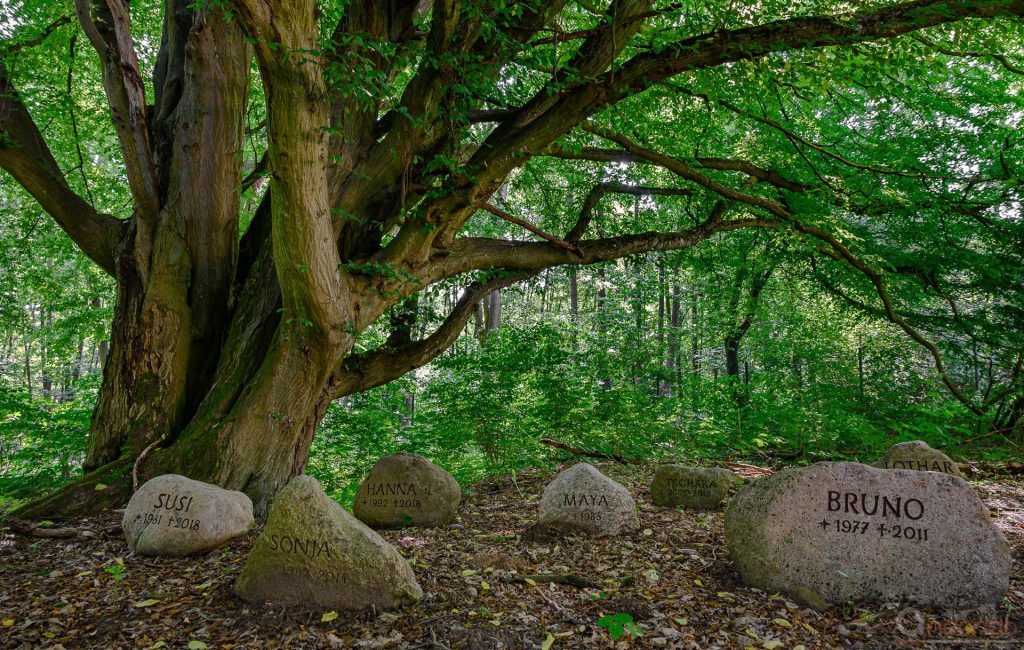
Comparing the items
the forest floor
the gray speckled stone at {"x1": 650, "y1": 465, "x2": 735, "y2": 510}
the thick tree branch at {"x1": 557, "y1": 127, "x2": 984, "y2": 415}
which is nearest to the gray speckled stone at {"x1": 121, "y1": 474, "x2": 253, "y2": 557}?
the forest floor

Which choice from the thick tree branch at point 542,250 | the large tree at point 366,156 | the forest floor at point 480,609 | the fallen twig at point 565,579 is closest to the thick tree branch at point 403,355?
the large tree at point 366,156

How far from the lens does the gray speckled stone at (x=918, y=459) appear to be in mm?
5168

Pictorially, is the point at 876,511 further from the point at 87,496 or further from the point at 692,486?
the point at 87,496

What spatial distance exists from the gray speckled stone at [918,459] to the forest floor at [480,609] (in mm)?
977

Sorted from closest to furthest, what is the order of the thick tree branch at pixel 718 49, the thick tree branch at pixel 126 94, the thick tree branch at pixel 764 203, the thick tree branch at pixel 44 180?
the thick tree branch at pixel 718 49
the thick tree branch at pixel 126 94
the thick tree branch at pixel 44 180
the thick tree branch at pixel 764 203

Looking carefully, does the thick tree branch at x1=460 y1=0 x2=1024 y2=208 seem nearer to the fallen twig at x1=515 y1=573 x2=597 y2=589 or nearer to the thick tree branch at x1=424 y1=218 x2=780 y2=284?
the thick tree branch at x1=424 y1=218 x2=780 y2=284

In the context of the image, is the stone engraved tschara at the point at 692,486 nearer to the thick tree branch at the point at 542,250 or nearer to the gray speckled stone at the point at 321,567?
the thick tree branch at the point at 542,250

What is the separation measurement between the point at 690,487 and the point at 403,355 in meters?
3.36

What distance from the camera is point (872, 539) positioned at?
309cm

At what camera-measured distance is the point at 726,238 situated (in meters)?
11.2

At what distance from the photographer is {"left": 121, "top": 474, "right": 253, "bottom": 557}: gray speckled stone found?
12.5 ft

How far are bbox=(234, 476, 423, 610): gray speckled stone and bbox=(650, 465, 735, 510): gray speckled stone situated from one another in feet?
10.5

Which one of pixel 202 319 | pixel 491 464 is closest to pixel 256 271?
pixel 202 319

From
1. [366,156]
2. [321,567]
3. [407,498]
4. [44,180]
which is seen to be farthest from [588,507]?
[44,180]
